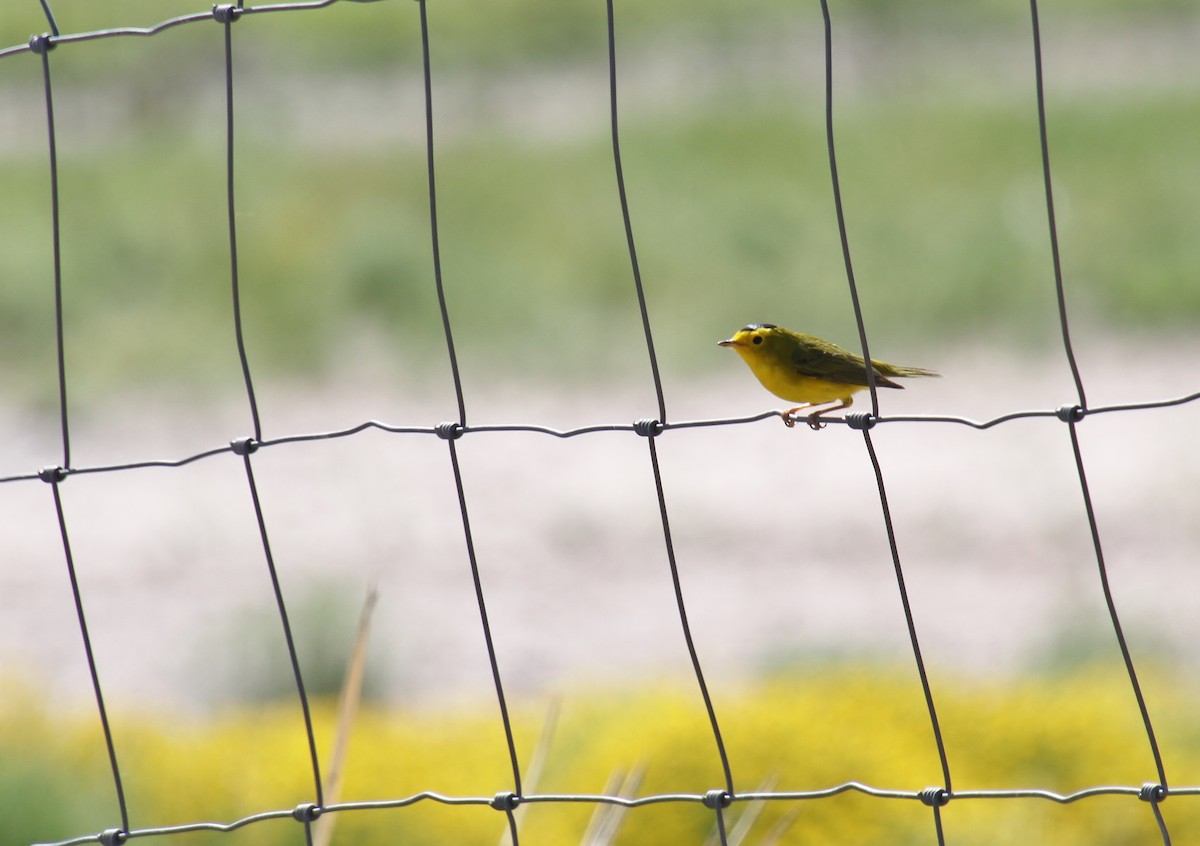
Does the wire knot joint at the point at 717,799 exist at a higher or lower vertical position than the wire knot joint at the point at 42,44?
lower

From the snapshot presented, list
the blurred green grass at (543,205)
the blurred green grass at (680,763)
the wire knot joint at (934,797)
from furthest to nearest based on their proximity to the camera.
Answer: the blurred green grass at (543,205)
the blurred green grass at (680,763)
the wire knot joint at (934,797)

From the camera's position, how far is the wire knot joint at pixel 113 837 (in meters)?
2.32

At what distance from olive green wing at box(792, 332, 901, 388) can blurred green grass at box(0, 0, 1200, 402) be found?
37.5 feet

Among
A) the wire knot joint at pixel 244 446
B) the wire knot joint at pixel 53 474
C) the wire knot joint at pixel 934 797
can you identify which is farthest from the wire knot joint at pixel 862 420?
the wire knot joint at pixel 53 474

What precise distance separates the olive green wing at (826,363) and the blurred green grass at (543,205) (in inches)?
451

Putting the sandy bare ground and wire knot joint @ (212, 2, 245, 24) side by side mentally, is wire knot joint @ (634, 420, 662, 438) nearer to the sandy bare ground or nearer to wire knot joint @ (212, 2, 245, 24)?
wire knot joint @ (212, 2, 245, 24)

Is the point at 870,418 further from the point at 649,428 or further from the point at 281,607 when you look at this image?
the point at 281,607

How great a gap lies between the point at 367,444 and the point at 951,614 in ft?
16.9

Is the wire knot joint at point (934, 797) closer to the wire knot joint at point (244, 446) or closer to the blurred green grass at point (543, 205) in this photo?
the wire knot joint at point (244, 446)

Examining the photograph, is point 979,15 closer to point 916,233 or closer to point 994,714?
point 916,233

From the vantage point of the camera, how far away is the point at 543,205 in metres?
19.6

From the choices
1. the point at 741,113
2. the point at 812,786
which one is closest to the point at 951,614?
the point at 812,786

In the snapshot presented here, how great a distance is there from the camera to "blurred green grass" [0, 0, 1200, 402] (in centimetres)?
1515

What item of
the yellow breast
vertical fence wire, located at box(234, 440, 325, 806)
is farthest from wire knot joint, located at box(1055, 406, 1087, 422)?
vertical fence wire, located at box(234, 440, 325, 806)
